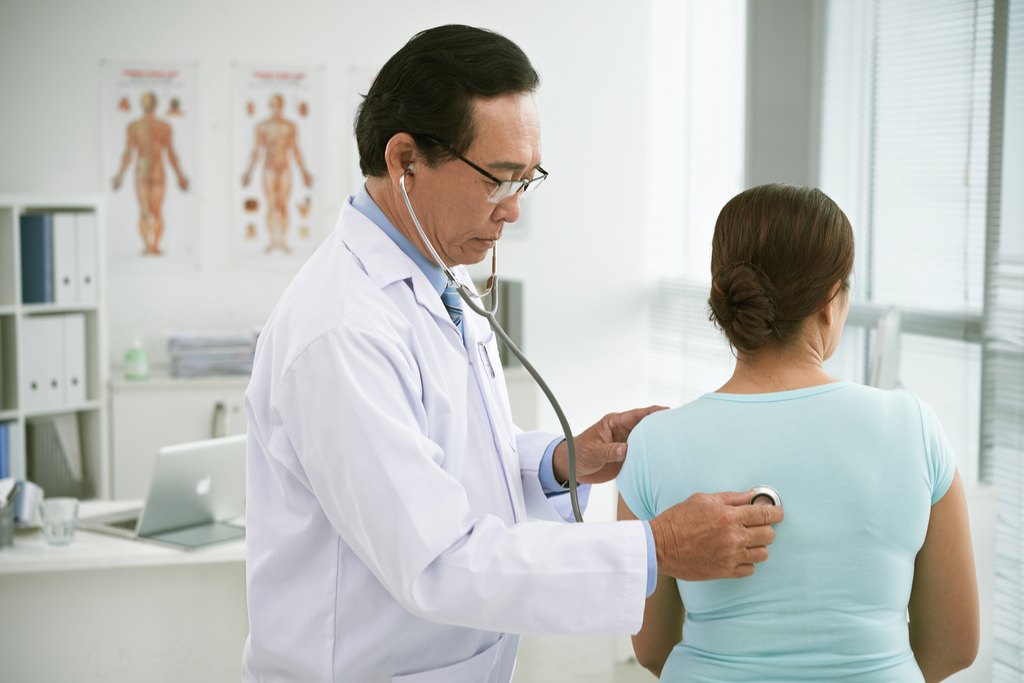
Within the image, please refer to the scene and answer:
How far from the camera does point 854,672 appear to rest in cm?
92

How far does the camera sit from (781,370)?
1.00 meters

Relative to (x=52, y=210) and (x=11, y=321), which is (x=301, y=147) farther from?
(x=11, y=321)

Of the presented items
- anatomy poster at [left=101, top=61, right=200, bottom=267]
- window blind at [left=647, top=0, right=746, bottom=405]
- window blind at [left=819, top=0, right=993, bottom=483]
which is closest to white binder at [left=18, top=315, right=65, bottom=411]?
anatomy poster at [left=101, top=61, right=200, bottom=267]

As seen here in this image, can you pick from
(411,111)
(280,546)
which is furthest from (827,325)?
(280,546)

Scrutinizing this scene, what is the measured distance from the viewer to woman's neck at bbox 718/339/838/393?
0.98 m

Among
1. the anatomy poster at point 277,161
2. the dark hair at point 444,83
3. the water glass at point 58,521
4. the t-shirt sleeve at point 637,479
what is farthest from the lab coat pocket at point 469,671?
the anatomy poster at point 277,161

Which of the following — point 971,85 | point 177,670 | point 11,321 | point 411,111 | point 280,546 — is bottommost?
point 177,670

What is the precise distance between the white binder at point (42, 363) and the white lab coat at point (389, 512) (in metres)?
2.36

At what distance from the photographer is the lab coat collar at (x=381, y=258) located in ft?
3.53

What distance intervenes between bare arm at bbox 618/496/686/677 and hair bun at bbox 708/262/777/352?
0.27 m

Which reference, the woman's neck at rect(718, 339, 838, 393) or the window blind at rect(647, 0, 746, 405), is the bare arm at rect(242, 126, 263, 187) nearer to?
the window blind at rect(647, 0, 746, 405)

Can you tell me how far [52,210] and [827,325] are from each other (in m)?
3.14

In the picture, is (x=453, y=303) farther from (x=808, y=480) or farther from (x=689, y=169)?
(x=689, y=169)

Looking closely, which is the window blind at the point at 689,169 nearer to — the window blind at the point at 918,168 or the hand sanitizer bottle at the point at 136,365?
the window blind at the point at 918,168
